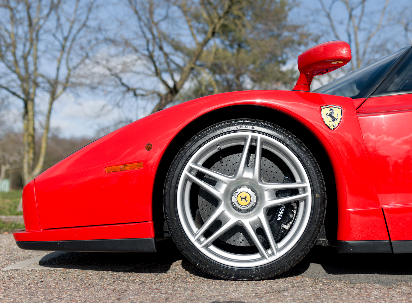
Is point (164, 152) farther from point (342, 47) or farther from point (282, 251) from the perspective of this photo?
point (342, 47)

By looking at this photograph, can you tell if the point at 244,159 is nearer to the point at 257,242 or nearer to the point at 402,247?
the point at 257,242

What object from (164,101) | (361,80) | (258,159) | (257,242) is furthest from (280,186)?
(164,101)

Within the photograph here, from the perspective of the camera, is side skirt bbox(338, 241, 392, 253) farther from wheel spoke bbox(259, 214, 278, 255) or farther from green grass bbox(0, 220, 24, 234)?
green grass bbox(0, 220, 24, 234)

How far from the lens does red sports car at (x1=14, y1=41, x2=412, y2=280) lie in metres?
1.58

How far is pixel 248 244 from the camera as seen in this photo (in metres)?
1.73

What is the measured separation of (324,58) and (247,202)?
867 millimetres

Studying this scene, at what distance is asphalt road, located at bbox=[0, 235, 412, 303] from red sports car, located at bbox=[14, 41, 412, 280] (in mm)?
149

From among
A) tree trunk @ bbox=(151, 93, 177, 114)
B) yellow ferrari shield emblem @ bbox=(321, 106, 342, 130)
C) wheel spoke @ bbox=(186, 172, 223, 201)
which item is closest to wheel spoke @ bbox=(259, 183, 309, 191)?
wheel spoke @ bbox=(186, 172, 223, 201)

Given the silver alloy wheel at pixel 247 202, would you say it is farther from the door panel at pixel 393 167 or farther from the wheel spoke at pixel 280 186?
the door panel at pixel 393 167

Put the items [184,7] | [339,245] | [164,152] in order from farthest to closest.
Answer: [184,7], [164,152], [339,245]

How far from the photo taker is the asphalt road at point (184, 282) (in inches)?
55.4

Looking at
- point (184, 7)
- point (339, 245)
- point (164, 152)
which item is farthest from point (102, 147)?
point (184, 7)

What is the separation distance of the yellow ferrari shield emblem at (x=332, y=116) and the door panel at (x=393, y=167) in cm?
13

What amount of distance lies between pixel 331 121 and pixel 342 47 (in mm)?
392
